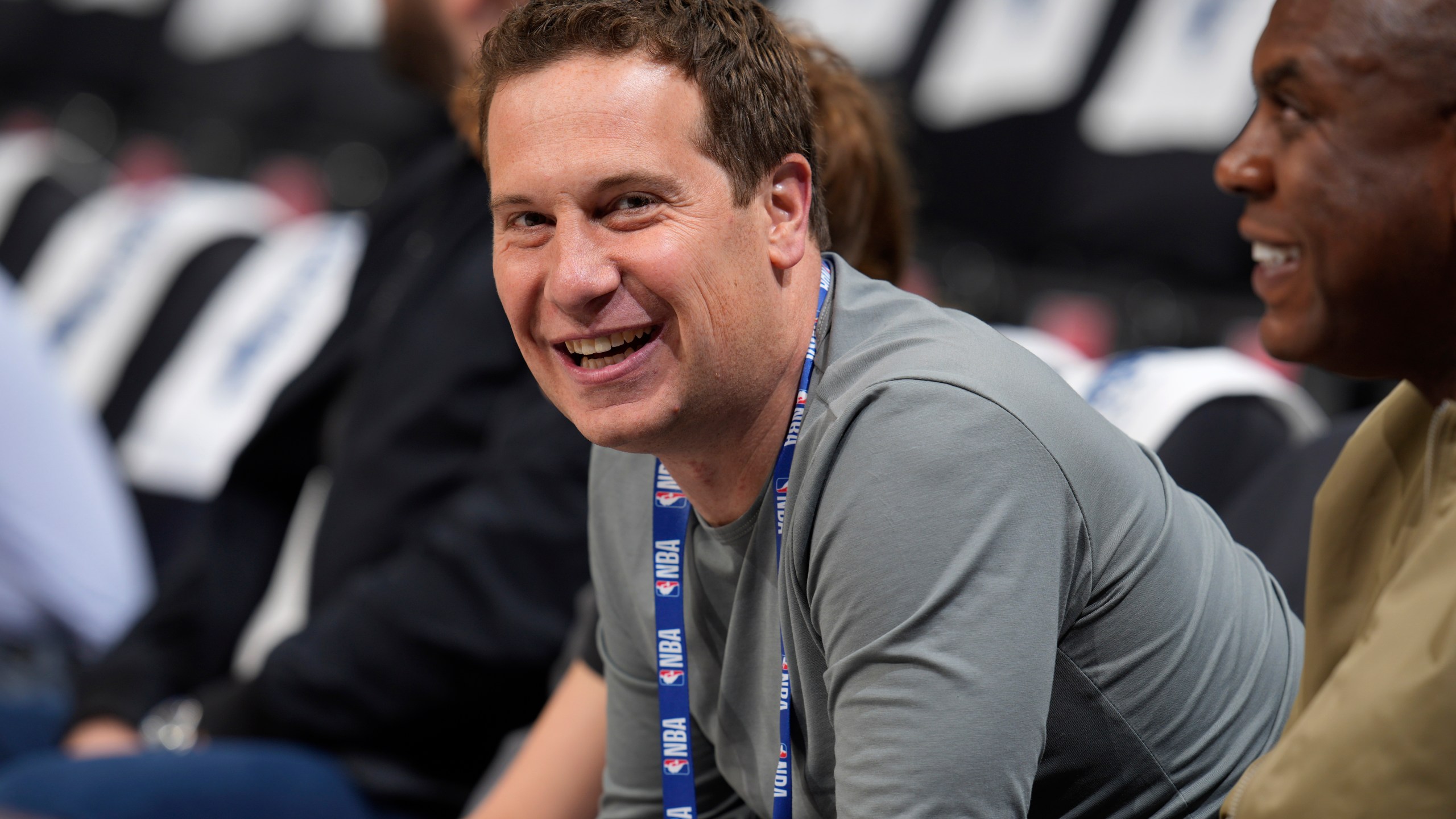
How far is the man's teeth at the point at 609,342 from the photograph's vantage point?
0.95 m

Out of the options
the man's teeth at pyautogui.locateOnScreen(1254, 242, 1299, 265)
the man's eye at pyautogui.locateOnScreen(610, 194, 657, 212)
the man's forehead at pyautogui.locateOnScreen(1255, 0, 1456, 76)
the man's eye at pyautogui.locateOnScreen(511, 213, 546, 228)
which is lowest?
the man's teeth at pyautogui.locateOnScreen(1254, 242, 1299, 265)

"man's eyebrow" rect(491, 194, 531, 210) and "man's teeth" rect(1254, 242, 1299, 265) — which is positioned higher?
"man's eyebrow" rect(491, 194, 531, 210)

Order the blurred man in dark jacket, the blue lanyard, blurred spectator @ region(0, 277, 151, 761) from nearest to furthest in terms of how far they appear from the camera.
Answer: the blue lanyard
the blurred man in dark jacket
blurred spectator @ region(0, 277, 151, 761)

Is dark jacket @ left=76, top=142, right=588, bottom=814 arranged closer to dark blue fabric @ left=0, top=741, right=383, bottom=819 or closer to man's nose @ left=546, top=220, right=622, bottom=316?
dark blue fabric @ left=0, top=741, right=383, bottom=819

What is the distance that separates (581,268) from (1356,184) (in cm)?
46

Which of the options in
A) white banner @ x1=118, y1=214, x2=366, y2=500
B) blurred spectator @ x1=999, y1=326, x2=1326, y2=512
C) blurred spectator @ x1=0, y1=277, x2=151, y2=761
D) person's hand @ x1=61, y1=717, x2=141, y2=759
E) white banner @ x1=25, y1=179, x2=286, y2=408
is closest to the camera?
blurred spectator @ x1=999, y1=326, x2=1326, y2=512

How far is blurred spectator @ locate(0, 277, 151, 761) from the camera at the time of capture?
2080 mm

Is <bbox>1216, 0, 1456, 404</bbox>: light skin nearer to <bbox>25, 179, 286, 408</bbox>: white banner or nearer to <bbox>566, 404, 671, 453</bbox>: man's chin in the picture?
<bbox>566, 404, 671, 453</bbox>: man's chin

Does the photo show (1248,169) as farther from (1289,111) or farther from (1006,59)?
(1006,59)

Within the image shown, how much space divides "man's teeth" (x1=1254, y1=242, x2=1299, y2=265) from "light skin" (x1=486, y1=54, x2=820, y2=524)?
0.29 m

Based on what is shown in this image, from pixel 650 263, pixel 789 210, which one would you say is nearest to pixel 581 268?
pixel 650 263

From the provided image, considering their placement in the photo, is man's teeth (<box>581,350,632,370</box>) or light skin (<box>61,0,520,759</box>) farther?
light skin (<box>61,0,520,759</box>)

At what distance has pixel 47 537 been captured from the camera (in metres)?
2.10

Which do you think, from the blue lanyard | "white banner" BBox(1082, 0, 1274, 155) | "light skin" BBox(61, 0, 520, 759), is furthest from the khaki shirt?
"white banner" BBox(1082, 0, 1274, 155)
